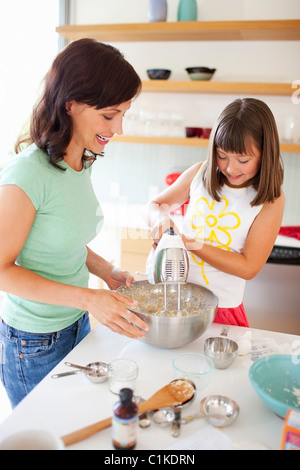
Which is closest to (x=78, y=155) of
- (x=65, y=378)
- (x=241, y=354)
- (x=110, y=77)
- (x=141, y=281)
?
(x=110, y=77)

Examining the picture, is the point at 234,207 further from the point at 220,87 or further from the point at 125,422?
the point at 220,87

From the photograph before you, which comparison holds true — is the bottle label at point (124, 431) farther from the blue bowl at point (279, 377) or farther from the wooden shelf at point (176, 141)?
the wooden shelf at point (176, 141)

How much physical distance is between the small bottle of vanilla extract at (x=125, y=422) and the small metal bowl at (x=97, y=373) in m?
0.24

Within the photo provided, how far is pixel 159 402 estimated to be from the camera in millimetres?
923

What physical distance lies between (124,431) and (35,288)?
1.51ft

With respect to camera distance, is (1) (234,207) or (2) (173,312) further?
(1) (234,207)

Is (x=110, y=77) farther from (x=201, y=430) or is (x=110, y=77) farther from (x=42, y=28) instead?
(x=42, y=28)

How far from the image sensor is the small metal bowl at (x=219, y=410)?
91cm

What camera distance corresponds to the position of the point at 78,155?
133cm

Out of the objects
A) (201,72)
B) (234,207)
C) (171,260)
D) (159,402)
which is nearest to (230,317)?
(234,207)

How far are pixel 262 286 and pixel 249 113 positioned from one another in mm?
1606

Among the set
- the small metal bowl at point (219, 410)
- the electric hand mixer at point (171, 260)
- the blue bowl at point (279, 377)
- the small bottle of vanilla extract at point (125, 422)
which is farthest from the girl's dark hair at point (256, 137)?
the small bottle of vanilla extract at point (125, 422)

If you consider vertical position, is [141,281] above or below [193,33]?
below


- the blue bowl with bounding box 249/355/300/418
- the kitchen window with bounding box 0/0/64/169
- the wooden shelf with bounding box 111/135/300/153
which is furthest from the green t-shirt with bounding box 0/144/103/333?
the kitchen window with bounding box 0/0/64/169
